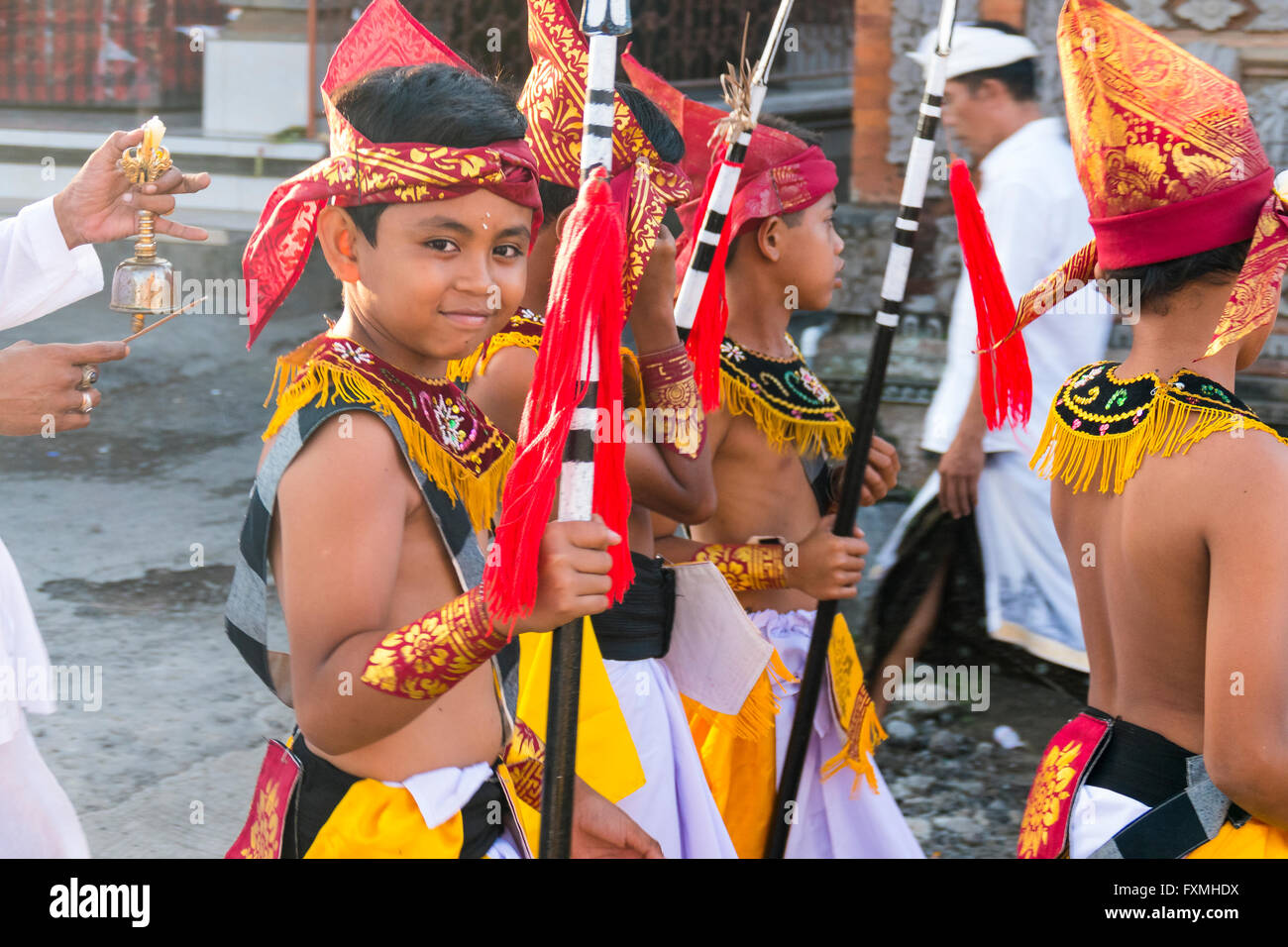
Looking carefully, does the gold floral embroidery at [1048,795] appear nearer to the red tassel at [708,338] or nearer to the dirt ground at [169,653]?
the red tassel at [708,338]

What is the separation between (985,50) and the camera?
5047 millimetres

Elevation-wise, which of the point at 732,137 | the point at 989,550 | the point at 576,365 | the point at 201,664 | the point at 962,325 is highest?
the point at 732,137

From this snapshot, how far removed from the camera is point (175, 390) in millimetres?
8688

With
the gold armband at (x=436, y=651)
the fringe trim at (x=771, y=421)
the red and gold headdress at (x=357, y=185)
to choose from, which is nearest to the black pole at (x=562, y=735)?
the gold armband at (x=436, y=651)

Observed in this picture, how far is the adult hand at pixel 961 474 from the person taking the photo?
4660 mm

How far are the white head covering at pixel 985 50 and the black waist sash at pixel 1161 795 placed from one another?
3.29 metres

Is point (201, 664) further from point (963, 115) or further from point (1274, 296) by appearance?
point (1274, 296)

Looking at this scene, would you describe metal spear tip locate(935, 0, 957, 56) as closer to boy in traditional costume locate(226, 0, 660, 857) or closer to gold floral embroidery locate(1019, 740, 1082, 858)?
boy in traditional costume locate(226, 0, 660, 857)

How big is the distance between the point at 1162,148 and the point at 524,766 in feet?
4.45

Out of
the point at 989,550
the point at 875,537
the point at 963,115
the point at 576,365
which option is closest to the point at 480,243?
the point at 576,365

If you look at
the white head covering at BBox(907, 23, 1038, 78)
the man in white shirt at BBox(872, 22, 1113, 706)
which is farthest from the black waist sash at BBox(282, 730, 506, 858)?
the white head covering at BBox(907, 23, 1038, 78)

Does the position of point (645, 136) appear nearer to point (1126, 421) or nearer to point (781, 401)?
point (781, 401)

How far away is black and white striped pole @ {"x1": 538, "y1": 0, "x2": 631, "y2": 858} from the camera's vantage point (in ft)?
5.98

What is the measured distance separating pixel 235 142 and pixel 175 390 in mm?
2455
